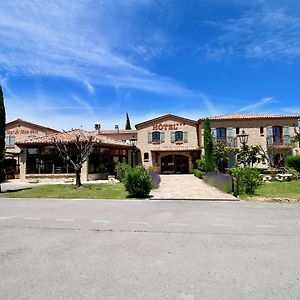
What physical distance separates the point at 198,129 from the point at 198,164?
4659 mm

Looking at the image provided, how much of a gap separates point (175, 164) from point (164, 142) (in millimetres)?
2959

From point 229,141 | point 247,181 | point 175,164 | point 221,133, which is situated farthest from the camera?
point 175,164

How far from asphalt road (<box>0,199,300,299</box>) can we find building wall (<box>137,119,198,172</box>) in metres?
22.6

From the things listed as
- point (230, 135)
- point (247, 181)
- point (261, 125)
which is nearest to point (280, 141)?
point (261, 125)

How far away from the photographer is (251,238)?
6.61 meters

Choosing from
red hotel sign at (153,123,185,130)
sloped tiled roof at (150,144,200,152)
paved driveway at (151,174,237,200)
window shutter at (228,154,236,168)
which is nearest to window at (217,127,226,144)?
window shutter at (228,154,236,168)

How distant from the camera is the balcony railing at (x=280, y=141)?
3086 centimetres

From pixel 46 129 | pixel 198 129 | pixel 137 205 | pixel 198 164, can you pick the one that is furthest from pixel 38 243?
pixel 46 129

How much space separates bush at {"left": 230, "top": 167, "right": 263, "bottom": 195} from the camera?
48.2 feet

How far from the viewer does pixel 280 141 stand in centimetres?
3120

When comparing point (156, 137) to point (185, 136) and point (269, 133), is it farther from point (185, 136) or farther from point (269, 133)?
point (269, 133)

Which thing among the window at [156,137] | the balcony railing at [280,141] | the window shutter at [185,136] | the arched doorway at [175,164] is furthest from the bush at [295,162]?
the window at [156,137]

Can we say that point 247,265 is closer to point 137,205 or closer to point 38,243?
point 38,243

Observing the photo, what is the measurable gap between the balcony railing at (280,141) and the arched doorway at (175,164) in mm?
9242
